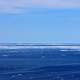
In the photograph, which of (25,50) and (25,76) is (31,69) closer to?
(25,76)

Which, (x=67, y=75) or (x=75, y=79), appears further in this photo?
(x=67, y=75)

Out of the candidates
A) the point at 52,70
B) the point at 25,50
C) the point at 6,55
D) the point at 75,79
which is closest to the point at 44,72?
the point at 52,70

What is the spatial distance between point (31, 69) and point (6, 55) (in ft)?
2.19

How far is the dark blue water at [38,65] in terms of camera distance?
5227 mm

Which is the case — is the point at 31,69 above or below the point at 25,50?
below

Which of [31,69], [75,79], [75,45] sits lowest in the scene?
[75,79]

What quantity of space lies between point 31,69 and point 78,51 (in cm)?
161

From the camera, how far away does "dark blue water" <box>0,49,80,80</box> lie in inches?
206

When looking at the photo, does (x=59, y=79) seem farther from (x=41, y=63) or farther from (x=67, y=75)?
(x=41, y=63)

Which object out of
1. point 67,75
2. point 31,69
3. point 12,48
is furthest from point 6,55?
point 67,75

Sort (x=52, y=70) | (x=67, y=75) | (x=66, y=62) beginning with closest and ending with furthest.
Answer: (x=67, y=75) → (x=52, y=70) → (x=66, y=62)

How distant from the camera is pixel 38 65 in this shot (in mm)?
6176

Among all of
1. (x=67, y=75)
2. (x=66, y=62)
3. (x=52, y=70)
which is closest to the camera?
(x=67, y=75)

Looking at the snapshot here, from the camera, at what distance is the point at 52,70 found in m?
5.77
